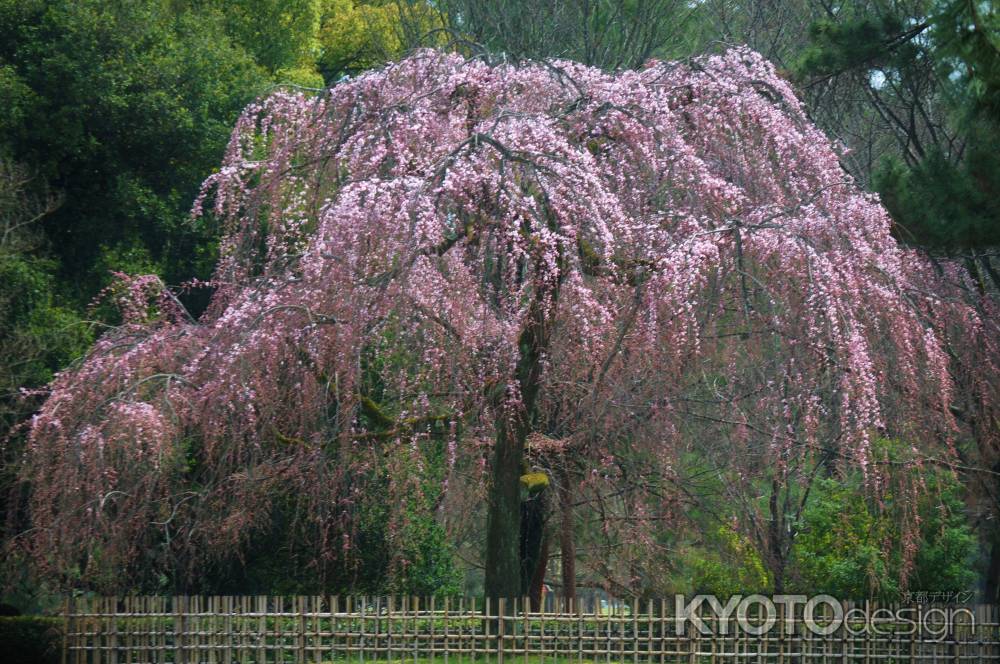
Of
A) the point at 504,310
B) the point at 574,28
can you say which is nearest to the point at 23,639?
the point at 504,310

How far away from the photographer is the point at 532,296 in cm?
836

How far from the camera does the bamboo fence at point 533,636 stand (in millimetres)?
8359

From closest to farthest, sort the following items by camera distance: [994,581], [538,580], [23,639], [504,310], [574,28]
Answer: [504,310]
[23,639]
[538,580]
[994,581]
[574,28]

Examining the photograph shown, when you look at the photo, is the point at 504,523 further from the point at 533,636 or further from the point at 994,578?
the point at 994,578

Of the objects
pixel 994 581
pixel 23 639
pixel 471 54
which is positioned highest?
pixel 471 54

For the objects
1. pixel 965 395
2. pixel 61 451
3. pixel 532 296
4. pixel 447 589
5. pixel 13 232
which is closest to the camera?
pixel 532 296

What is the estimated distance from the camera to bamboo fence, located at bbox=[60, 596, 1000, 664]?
329 inches

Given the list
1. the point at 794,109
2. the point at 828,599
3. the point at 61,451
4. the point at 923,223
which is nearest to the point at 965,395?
the point at 923,223

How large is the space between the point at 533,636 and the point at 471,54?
7896 millimetres

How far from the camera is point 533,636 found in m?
→ 8.41

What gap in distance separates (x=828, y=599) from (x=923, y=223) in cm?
343

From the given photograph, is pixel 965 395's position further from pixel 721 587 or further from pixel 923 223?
pixel 721 587

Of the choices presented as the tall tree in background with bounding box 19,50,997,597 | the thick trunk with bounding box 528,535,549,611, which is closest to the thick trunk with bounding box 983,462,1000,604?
the tall tree in background with bounding box 19,50,997,597

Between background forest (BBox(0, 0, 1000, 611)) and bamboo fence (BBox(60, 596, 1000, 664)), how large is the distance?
0.60 metres
